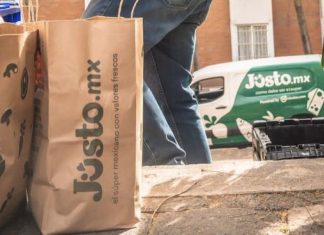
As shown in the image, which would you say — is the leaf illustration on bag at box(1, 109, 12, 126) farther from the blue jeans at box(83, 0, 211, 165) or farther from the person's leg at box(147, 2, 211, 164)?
the person's leg at box(147, 2, 211, 164)

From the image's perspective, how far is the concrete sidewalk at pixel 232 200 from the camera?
1480 mm

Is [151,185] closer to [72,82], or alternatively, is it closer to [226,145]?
[72,82]

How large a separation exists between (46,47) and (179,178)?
0.77m

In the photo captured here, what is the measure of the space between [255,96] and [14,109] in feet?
28.5

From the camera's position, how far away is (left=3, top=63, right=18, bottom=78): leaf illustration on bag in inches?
53.6

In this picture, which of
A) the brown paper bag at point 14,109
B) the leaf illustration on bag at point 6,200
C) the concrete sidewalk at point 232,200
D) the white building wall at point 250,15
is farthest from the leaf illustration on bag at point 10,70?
the white building wall at point 250,15

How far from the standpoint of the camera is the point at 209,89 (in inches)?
400

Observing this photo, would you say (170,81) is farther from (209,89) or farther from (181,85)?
(209,89)

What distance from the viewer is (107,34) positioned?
137cm

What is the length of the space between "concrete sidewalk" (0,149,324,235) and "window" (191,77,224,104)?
7.84m

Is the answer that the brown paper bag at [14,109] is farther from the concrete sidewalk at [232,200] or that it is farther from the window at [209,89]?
the window at [209,89]

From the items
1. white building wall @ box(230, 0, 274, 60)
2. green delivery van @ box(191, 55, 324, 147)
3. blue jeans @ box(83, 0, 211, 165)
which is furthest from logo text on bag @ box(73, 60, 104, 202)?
white building wall @ box(230, 0, 274, 60)

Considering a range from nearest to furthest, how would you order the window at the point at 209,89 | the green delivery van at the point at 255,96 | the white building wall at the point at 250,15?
the green delivery van at the point at 255,96 → the window at the point at 209,89 → the white building wall at the point at 250,15

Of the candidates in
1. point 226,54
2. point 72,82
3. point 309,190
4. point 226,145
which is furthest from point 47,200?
point 226,54
